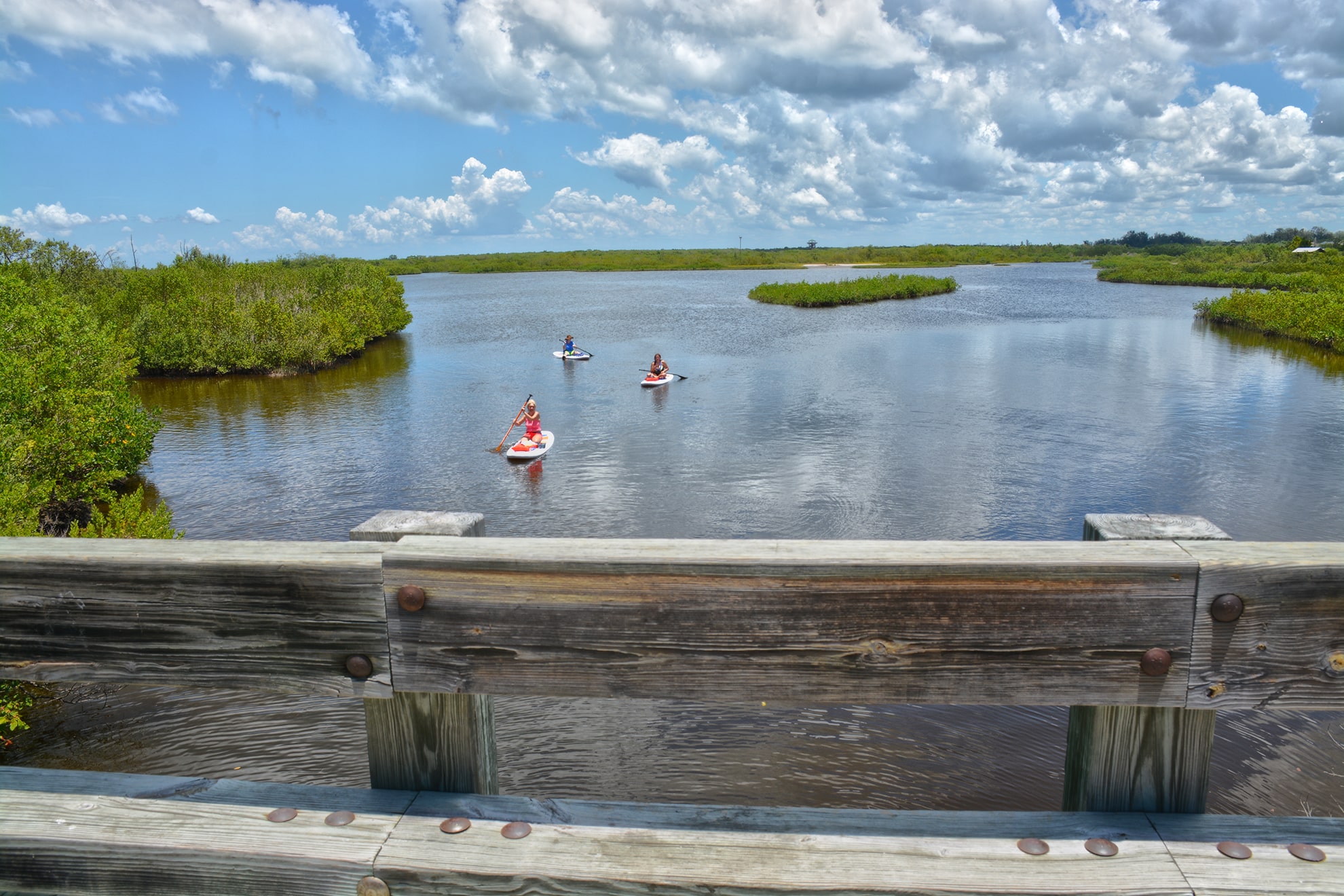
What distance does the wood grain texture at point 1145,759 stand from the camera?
6.77 ft

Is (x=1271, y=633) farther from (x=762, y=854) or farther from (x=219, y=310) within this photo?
(x=219, y=310)

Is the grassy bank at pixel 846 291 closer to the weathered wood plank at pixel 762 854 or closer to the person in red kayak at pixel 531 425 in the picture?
the person in red kayak at pixel 531 425

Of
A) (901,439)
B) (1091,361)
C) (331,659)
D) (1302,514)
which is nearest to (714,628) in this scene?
(331,659)

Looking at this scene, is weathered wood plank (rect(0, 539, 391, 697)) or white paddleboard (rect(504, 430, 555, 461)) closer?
weathered wood plank (rect(0, 539, 391, 697))

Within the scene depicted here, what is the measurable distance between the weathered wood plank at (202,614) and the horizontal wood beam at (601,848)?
34 cm

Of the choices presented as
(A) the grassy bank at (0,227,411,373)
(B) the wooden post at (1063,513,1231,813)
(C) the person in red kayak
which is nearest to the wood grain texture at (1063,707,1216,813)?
(B) the wooden post at (1063,513,1231,813)

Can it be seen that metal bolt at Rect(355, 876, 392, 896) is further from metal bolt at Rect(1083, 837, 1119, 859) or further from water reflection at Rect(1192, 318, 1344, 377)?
water reflection at Rect(1192, 318, 1344, 377)

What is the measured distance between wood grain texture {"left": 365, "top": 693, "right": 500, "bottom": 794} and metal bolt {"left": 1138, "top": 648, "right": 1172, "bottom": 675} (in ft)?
5.09

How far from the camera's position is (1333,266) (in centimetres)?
7938

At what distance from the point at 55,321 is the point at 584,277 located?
152742 millimetres

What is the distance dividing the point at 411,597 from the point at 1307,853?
2052 millimetres

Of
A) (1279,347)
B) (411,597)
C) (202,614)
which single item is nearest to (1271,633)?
(411,597)

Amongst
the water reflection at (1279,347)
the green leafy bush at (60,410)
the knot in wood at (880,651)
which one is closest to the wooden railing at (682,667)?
the knot in wood at (880,651)

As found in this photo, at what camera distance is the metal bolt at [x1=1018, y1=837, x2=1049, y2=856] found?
1983 millimetres
